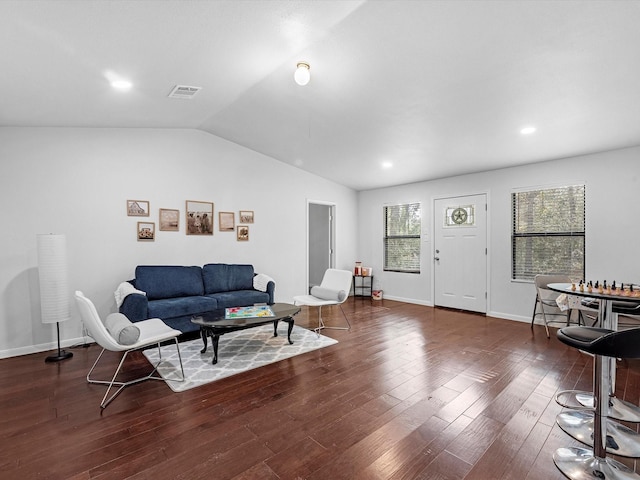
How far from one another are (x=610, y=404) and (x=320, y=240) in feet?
19.0

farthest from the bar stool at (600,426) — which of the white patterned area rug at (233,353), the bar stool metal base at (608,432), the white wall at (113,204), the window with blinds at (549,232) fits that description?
the white wall at (113,204)

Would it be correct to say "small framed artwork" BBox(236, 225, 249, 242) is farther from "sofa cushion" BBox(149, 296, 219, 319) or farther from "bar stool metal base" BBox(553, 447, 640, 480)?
"bar stool metal base" BBox(553, 447, 640, 480)

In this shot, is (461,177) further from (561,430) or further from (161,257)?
(161,257)

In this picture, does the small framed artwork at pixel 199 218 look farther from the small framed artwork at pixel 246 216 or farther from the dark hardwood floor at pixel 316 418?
the dark hardwood floor at pixel 316 418

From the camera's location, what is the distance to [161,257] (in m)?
4.60

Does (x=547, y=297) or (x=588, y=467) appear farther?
(x=547, y=297)

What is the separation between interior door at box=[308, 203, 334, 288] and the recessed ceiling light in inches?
178

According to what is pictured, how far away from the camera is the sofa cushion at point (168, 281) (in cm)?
414

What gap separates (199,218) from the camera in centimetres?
495

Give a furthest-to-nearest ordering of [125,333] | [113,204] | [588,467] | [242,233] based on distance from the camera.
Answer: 1. [242,233]
2. [113,204]
3. [125,333]
4. [588,467]

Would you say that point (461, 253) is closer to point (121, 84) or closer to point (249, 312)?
point (249, 312)

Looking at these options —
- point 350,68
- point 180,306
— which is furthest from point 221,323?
point 350,68

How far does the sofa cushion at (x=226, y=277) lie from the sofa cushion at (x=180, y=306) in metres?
0.44

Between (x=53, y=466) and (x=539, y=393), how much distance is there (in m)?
3.47
